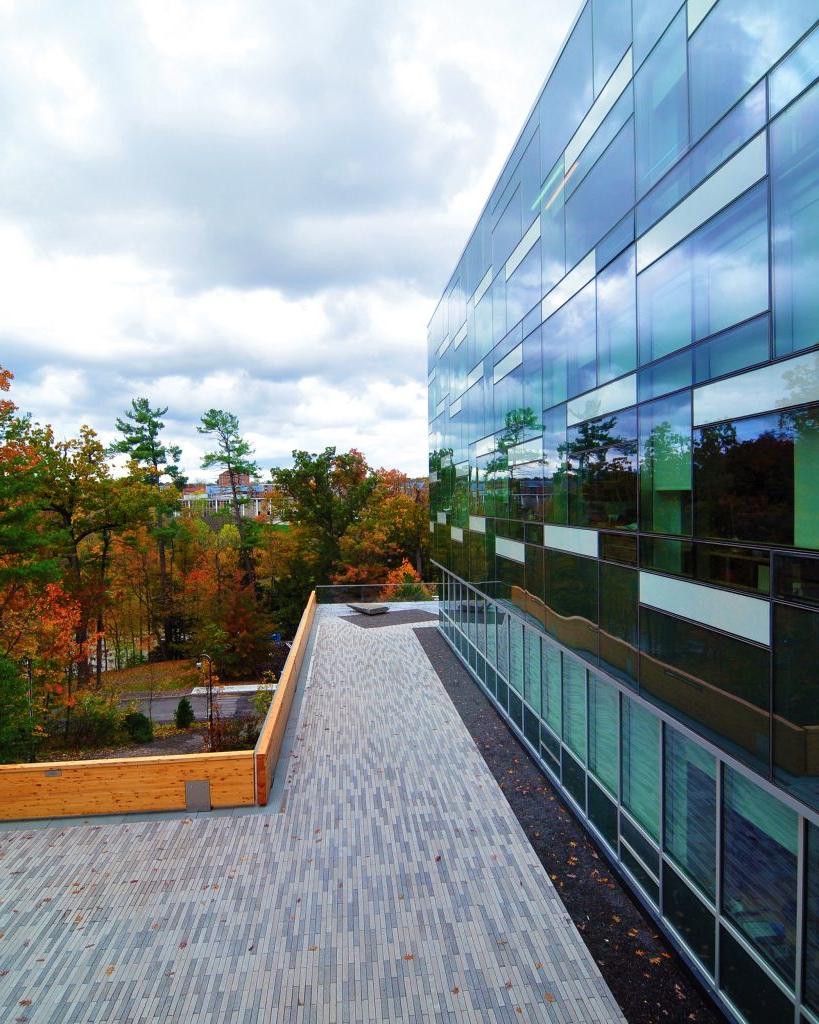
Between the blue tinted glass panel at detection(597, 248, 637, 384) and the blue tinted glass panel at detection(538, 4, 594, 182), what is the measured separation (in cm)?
291

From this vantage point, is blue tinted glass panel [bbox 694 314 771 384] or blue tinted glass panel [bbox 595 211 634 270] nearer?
blue tinted glass panel [bbox 694 314 771 384]

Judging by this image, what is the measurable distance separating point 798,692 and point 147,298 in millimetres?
67335

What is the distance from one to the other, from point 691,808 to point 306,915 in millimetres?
4563

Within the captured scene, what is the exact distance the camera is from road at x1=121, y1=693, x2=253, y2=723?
23.8 m

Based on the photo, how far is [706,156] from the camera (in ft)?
17.3

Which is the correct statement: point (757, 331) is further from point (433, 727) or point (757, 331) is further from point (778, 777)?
point (433, 727)

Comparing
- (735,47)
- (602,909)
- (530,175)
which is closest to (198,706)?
(602,909)

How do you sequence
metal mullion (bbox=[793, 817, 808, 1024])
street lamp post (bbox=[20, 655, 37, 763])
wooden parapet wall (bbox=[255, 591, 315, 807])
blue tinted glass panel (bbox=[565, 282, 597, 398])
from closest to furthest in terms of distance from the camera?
metal mullion (bbox=[793, 817, 808, 1024]) < blue tinted glass panel (bbox=[565, 282, 597, 398]) < wooden parapet wall (bbox=[255, 591, 315, 807]) < street lamp post (bbox=[20, 655, 37, 763])

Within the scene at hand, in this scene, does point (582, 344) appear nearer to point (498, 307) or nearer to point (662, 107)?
point (662, 107)

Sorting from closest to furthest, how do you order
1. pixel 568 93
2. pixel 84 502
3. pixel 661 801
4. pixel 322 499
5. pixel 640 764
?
pixel 661 801 < pixel 640 764 < pixel 568 93 < pixel 84 502 < pixel 322 499

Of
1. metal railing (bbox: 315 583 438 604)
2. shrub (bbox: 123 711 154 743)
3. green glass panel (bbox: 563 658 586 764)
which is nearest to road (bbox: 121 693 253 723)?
shrub (bbox: 123 711 154 743)

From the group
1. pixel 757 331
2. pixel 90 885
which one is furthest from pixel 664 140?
pixel 90 885

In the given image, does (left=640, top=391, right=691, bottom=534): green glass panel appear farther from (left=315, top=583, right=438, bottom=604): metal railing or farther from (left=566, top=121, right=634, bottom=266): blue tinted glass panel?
→ (left=315, top=583, right=438, bottom=604): metal railing

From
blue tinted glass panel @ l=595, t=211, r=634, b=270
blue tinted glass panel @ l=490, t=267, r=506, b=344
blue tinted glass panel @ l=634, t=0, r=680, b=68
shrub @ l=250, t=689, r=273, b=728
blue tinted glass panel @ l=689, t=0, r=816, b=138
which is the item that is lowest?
shrub @ l=250, t=689, r=273, b=728
